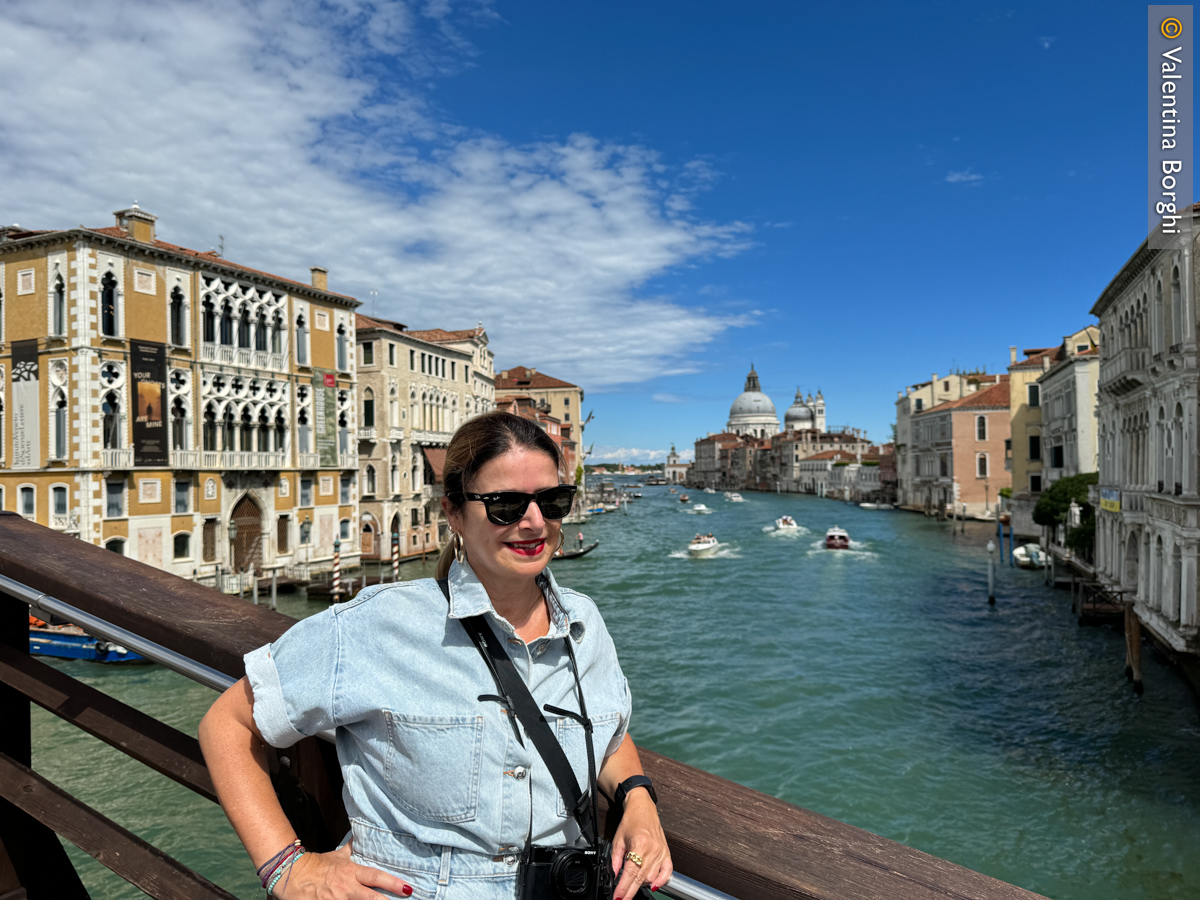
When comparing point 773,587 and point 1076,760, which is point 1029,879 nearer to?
point 1076,760

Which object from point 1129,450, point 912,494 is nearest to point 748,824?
point 1129,450

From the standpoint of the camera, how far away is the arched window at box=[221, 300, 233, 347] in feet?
64.5

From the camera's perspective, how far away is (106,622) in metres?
1.24

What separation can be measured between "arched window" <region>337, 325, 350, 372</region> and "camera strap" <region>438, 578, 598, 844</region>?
2352 centimetres

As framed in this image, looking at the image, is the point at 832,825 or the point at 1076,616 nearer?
the point at 832,825

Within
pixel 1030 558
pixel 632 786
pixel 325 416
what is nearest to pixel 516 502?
pixel 632 786

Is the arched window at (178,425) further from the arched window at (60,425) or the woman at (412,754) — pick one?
the woman at (412,754)

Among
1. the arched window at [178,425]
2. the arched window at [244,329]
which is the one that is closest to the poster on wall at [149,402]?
the arched window at [178,425]

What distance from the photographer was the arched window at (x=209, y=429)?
19.1 meters

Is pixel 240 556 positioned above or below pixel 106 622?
below

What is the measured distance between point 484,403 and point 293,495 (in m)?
14.4

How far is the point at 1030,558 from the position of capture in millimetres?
25172

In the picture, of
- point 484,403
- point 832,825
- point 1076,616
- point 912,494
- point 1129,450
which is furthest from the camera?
point 912,494

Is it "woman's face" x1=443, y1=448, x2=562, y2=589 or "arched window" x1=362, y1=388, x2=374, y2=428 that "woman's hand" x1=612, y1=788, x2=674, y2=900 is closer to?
"woman's face" x1=443, y1=448, x2=562, y2=589
